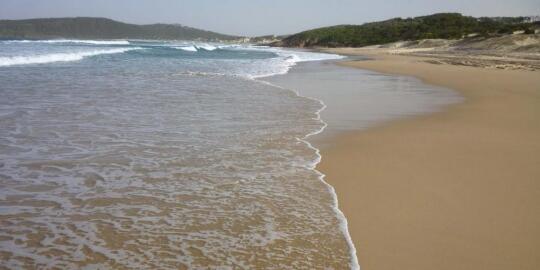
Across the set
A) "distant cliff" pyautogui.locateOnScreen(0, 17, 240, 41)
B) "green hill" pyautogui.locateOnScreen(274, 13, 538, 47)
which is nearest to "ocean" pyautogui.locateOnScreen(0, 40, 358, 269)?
"green hill" pyautogui.locateOnScreen(274, 13, 538, 47)

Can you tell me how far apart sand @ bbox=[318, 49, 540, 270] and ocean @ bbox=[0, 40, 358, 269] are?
28cm

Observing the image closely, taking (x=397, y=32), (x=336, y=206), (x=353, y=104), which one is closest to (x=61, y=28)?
(x=397, y=32)

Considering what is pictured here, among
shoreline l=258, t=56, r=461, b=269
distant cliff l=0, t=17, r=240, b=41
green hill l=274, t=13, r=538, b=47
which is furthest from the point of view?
distant cliff l=0, t=17, r=240, b=41

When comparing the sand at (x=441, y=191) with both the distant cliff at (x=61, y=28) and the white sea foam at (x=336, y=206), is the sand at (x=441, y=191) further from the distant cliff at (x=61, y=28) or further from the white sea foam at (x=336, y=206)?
the distant cliff at (x=61, y=28)

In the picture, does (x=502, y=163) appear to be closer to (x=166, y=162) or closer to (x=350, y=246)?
(x=350, y=246)

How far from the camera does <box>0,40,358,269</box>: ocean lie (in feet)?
10.6

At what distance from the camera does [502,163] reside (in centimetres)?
571

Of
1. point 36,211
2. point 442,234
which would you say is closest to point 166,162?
point 36,211

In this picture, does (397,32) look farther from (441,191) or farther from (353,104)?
(441,191)

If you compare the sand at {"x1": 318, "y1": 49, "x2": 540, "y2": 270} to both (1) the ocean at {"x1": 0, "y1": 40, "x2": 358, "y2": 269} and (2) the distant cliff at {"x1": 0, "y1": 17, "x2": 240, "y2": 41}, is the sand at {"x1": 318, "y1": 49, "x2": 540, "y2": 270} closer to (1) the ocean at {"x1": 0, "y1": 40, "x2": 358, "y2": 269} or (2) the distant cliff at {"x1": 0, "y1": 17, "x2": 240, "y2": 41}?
(1) the ocean at {"x1": 0, "y1": 40, "x2": 358, "y2": 269}

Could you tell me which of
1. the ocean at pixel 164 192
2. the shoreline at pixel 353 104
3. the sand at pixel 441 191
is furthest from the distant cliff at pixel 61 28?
the sand at pixel 441 191

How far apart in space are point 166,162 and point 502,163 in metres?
3.89

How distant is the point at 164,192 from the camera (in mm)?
4453

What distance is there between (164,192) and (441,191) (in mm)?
2612
